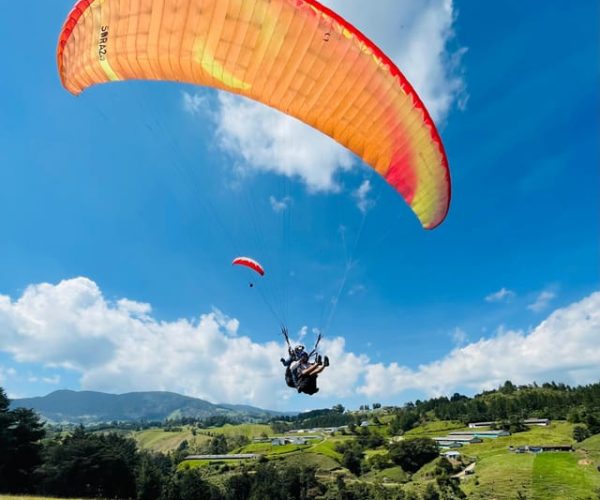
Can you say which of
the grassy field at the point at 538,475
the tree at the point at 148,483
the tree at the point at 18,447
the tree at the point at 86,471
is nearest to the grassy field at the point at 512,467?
the grassy field at the point at 538,475

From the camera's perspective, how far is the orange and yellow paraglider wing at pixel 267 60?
7.79m

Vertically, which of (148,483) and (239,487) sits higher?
(148,483)

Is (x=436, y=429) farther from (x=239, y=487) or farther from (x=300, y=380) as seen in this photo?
(x=300, y=380)

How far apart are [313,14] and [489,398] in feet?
625

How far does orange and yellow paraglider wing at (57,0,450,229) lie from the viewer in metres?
7.79

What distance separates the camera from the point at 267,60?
8344 millimetres

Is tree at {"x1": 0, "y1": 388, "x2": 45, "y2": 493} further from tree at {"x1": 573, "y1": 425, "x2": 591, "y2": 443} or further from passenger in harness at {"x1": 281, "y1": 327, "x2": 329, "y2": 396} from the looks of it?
tree at {"x1": 573, "y1": 425, "x2": 591, "y2": 443}

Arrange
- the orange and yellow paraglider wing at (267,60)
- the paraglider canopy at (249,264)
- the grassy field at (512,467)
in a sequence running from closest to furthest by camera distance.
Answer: the orange and yellow paraglider wing at (267,60) < the paraglider canopy at (249,264) < the grassy field at (512,467)

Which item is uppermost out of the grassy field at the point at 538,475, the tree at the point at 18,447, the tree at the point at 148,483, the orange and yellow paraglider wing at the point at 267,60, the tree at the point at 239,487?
the orange and yellow paraglider wing at the point at 267,60

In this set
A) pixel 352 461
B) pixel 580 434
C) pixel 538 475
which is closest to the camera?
pixel 538 475

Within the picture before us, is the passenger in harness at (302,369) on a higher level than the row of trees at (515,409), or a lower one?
lower

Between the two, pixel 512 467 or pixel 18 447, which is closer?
pixel 18 447

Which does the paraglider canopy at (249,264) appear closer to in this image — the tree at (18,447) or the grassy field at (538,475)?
the tree at (18,447)

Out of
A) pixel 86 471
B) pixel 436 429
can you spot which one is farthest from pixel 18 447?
pixel 436 429
